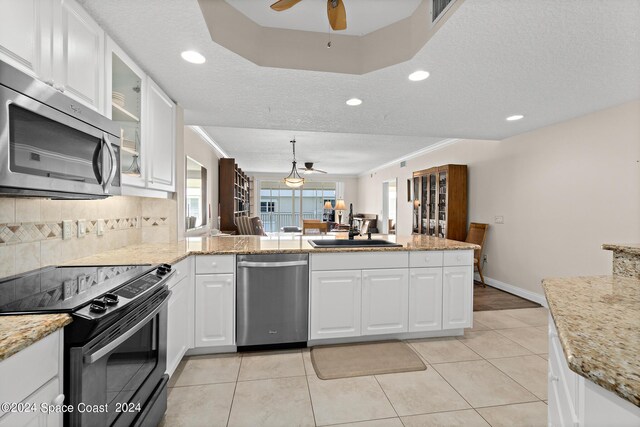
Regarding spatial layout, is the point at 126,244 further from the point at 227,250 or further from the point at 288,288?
the point at 288,288

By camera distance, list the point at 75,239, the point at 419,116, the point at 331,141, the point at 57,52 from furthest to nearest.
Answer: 1. the point at 331,141
2. the point at 419,116
3. the point at 75,239
4. the point at 57,52

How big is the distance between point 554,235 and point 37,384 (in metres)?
4.71

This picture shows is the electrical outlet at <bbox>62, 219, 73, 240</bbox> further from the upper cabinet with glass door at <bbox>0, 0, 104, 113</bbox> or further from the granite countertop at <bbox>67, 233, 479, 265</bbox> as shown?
the upper cabinet with glass door at <bbox>0, 0, 104, 113</bbox>

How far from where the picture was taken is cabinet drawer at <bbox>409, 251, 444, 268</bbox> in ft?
8.86

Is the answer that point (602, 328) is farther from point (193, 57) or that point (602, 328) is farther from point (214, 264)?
point (193, 57)

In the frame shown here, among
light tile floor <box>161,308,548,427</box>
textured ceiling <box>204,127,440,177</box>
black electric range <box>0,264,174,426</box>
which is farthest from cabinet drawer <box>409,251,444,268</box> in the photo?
textured ceiling <box>204,127,440,177</box>

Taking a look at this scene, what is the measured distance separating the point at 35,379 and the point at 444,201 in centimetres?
541

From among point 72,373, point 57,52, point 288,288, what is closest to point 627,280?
point 288,288

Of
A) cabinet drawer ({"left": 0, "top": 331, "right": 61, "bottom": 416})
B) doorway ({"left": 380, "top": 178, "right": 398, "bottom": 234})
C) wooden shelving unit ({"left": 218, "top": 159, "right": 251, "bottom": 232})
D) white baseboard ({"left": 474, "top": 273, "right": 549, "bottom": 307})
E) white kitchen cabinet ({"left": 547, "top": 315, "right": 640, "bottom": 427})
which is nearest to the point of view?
white kitchen cabinet ({"left": 547, "top": 315, "right": 640, "bottom": 427})

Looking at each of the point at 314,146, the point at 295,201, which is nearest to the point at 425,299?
the point at 314,146

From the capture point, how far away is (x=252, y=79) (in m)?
2.38

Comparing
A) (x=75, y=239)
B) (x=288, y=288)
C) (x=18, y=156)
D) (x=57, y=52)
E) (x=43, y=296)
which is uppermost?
(x=57, y=52)

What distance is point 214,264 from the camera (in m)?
2.41

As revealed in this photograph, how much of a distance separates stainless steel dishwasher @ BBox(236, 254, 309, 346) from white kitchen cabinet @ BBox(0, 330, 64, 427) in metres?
1.50
